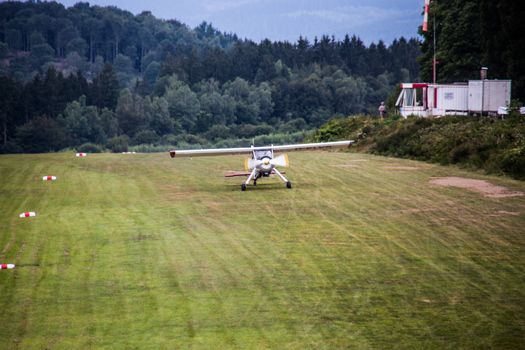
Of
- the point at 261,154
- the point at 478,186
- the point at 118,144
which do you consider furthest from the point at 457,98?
the point at 118,144

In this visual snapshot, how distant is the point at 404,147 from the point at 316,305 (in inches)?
1143

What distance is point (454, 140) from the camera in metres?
41.1

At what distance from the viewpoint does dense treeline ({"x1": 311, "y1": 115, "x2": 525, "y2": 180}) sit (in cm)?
3606

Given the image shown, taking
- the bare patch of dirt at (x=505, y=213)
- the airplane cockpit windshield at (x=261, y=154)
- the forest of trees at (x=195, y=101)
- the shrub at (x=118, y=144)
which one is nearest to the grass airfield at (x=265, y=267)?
the bare patch of dirt at (x=505, y=213)

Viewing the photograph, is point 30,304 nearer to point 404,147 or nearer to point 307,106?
point 404,147

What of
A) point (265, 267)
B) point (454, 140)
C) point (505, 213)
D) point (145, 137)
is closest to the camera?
point (265, 267)

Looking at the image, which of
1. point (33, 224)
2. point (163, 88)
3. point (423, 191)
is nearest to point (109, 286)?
point (33, 224)

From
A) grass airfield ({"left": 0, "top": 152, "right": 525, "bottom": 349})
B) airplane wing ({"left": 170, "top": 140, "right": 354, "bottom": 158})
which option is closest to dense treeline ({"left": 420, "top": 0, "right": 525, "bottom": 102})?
grass airfield ({"left": 0, "top": 152, "right": 525, "bottom": 349})

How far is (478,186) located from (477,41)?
3810 cm

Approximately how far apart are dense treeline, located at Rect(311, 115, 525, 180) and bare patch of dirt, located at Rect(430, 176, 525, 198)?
2.06 metres

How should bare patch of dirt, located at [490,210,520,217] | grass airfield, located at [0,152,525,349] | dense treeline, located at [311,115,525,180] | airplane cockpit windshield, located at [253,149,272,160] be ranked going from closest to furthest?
grass airfield, located at [0,152,525,349], bare patch of dirt, located at [490,210,520,217], airplane cockpit windshield, located at [253,149,272,160], dense treeline, located at [311,115,525,180]

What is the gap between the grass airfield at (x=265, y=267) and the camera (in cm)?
1552

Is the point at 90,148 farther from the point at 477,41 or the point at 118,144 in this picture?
the point at 477,41

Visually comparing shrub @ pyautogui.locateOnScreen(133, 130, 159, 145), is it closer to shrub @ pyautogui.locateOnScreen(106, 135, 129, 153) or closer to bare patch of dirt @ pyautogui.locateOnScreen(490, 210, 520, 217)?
shrub @ pyautogui.locateOnScreen(106, 135, 129, 153)
